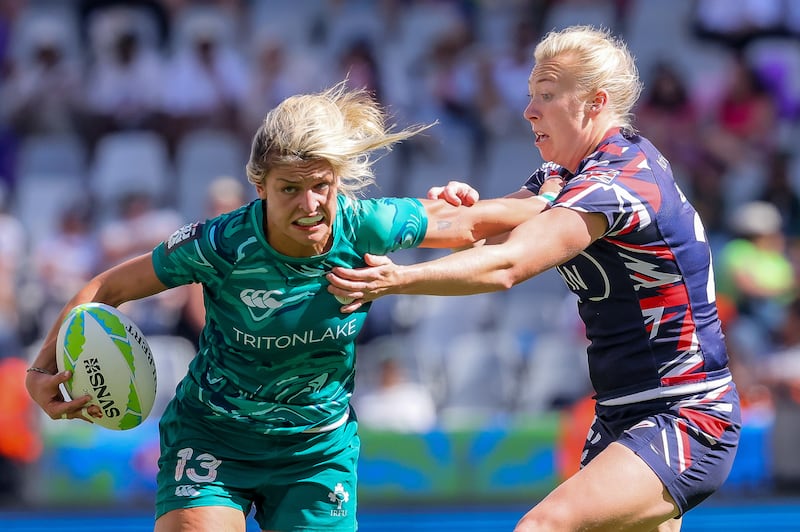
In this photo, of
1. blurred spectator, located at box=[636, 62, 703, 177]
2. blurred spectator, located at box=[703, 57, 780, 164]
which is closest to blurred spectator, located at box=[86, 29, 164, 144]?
blurred spectator, located at box=[636, 62, 703, 177]

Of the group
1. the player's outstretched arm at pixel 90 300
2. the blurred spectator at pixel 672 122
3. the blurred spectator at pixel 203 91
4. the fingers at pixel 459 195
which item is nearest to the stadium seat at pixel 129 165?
the blurred spectator at pixel 203 91

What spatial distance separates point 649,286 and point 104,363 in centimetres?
182

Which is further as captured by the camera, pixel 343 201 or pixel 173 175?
pixel 173 175

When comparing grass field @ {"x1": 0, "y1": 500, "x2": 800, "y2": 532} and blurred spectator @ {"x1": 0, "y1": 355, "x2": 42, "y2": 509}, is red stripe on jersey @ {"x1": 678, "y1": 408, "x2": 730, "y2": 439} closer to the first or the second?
grass field @ {"x1": 0, "y1": 500, "x2": 800, "y2": 532}

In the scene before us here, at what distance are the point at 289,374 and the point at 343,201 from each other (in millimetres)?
599

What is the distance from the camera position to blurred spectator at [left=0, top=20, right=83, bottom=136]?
34.4ft

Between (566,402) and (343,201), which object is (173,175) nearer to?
(566,402)

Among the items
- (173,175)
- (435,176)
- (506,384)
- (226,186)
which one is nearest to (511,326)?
(506,384)

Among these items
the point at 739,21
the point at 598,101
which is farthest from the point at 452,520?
the point at 739,21

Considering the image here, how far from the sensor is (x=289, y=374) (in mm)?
3949

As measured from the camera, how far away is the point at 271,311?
12.7 feet

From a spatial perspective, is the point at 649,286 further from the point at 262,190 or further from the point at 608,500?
the point at 262,190

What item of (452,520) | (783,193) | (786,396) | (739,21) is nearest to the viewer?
(452,520)

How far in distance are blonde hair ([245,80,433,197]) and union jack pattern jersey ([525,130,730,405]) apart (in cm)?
69
